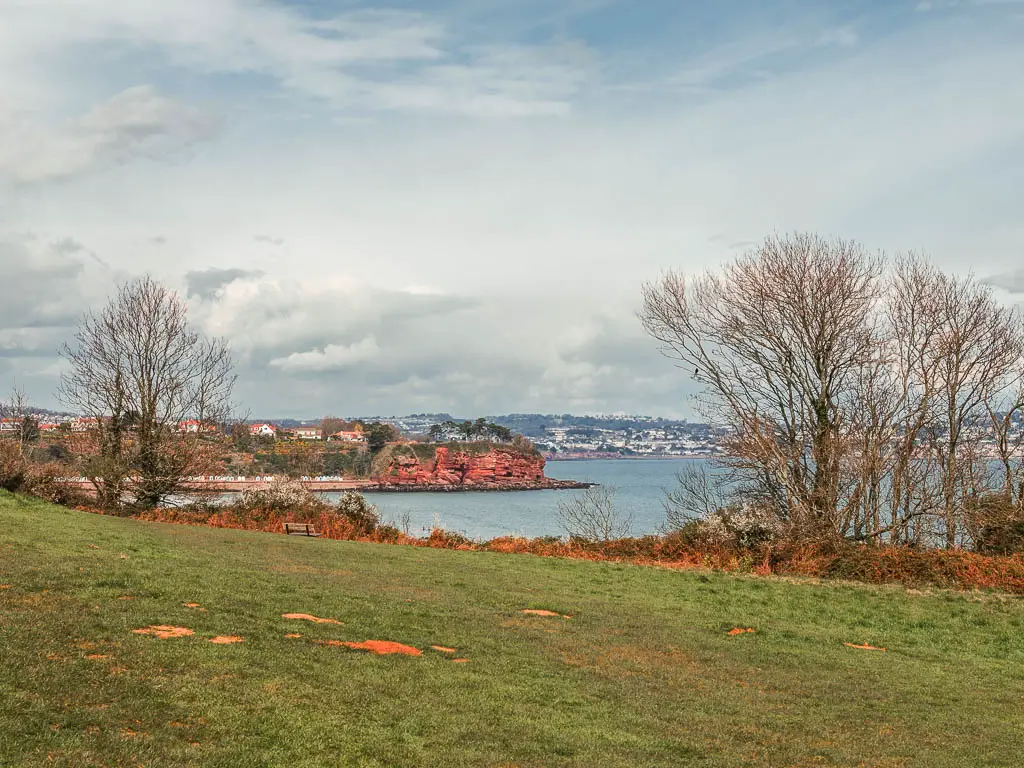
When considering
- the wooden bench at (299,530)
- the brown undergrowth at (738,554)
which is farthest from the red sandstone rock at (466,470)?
the wooden bench at (299,530)

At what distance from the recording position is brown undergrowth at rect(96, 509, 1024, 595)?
24766 mm

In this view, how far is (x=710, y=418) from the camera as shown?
1332 inches

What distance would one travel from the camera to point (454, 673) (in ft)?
35.1

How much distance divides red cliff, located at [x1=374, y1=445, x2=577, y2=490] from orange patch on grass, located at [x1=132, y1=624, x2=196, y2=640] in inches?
4644

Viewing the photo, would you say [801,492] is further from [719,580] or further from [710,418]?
[719,580]

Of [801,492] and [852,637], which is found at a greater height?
[801,492]

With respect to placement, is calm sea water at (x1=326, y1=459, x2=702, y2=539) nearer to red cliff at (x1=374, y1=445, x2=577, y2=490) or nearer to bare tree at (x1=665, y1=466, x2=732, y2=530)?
red cliff at (x1=374, y1=445, x2=577, y2=490)

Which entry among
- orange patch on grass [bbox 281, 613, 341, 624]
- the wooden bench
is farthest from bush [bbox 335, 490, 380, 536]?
orange patch on grass [bbox 281, 613, 341, 624]

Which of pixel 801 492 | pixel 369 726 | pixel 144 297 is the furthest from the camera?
pixel 144 297

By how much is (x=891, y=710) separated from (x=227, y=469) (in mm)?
34664

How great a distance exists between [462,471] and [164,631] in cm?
13276

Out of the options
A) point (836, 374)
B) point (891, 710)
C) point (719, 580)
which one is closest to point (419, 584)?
point (719, 580)

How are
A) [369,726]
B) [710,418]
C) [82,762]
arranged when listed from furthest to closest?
1. [710,418]
2. [369,726]
3. [82,762]

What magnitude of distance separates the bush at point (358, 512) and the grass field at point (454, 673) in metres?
13.9
